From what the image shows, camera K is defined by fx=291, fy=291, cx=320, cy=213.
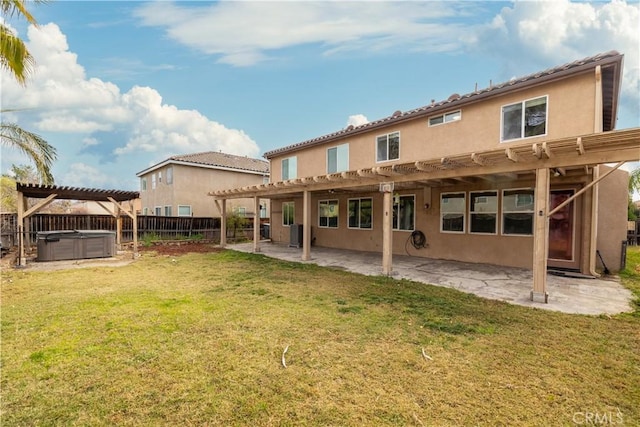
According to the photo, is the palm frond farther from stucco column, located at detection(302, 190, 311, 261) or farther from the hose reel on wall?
the hose reel on wall

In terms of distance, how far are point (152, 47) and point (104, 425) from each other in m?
14.4

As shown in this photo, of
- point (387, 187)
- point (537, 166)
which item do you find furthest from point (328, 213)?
point (537, 166)

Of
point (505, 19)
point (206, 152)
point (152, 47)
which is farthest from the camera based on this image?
point (206, 152)

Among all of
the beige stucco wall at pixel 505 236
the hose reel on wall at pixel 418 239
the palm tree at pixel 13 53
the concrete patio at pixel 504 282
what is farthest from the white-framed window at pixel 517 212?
the palm tree at pixel 13 53

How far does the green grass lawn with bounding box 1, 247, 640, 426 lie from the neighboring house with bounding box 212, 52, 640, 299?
7.02 feet

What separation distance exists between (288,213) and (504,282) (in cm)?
1102

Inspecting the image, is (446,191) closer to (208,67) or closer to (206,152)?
(208,67)

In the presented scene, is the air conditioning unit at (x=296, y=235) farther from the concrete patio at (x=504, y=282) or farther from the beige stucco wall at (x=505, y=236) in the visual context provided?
the concrete patio at (x=504, y=282)

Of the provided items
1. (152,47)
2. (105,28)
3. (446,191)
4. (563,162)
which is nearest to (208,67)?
(152,47)

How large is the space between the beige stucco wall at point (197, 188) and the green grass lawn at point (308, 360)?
1425cm

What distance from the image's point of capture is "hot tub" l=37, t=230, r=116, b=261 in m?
9.80

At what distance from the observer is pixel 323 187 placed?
954 cm

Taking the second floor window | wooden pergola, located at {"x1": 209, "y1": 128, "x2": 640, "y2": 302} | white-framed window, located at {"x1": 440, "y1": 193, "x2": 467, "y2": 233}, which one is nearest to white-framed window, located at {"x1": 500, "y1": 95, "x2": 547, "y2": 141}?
wooden pergola, located at {"x1": 209, "y1": 128, "x2": 640, "y2": 302}

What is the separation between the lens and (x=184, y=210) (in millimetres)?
19484
